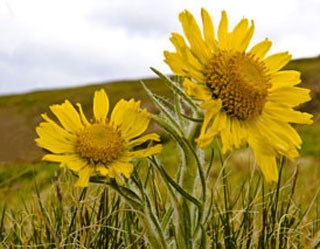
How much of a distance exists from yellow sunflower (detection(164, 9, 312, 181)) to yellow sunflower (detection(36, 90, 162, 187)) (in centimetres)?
20

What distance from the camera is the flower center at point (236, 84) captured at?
5.89ft

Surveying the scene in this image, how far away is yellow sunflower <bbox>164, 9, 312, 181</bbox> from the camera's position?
67.0 inches

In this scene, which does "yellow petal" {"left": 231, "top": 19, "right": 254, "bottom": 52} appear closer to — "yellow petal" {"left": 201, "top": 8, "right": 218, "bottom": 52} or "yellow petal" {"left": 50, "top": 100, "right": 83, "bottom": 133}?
"yellow petal" {"left": 201, "top": 8, "right": 218, "bottom": 52}

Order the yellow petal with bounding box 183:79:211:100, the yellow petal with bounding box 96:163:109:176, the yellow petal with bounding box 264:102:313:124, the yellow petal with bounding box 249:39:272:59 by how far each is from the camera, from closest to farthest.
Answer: the yellow petal with bounding box 183:79:211:100
the yellow petal with bounding box 96:163:109:176
the yellow petal with bounding box 264:102:313:124
the yellow petal with bounding box 249:39:272:59

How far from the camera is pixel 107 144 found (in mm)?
1906

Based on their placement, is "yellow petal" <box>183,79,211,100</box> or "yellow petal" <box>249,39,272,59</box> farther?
"yellow petal" <box>249,39,272,59</box>

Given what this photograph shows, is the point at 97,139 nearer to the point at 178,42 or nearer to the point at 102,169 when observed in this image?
the point at 102,169

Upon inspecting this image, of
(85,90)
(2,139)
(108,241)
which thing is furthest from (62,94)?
(108,241)

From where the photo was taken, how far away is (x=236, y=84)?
181 centimetres

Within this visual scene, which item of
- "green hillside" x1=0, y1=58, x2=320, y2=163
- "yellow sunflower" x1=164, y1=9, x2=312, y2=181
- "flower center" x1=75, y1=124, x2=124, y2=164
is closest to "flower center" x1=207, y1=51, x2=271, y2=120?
"yellow sunflower" x1=164, y1=9, x2=312, y2=181

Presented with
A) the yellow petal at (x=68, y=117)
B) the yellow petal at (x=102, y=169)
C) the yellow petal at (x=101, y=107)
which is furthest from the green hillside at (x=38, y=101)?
the yellow petal at (x=102, y=169)

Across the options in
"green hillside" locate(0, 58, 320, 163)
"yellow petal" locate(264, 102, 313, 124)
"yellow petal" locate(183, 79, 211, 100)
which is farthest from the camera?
"green hillside" locate(0, 58, 320, 163)

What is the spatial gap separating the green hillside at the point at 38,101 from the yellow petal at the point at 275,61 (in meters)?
32.2

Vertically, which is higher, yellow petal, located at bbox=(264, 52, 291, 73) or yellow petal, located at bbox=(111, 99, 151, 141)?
yellow petal, located at bbox=(264, 52, 291, 73)
